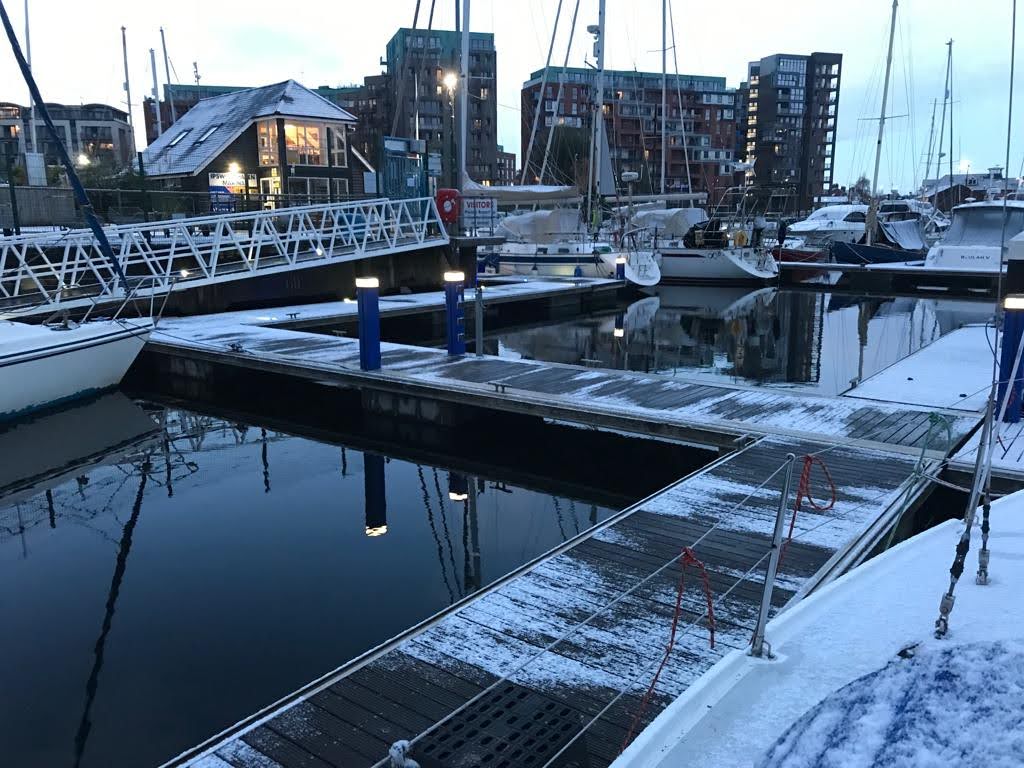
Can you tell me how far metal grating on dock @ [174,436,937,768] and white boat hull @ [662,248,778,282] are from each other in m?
26.9

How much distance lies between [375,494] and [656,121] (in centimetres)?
8695

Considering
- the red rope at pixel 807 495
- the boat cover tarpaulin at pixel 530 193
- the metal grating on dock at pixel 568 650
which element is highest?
the boat cover tarpaulin at pixel 530 193

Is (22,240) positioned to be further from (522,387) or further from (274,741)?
(274,741)

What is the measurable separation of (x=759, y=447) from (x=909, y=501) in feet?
5.91

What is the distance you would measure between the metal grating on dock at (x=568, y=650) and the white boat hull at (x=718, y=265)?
88.3 feet

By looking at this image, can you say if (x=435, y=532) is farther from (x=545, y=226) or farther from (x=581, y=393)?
(x=545, y=226)

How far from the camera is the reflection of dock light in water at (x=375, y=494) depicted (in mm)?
8875

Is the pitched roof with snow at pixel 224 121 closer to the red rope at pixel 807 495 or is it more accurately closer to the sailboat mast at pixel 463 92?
the sailboat mast at pixel 463 92

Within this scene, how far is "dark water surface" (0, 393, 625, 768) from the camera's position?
5.41m

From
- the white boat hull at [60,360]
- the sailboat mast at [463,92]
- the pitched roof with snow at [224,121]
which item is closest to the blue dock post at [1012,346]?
the white boat hull at [60,360]

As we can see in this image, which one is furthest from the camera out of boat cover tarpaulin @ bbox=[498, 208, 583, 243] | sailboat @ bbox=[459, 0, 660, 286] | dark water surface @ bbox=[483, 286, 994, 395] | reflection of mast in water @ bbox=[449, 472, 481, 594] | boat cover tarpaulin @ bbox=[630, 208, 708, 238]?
boat cover tarpaulin @ bbox=[630, 208, 708, 238]

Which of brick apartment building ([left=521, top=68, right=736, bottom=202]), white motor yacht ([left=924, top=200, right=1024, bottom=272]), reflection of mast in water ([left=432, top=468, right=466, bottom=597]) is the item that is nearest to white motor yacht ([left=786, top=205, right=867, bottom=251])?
→ white motor yacht ([left=924, top=200, right=1024, bottom=272])

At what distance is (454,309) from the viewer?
12586 mm

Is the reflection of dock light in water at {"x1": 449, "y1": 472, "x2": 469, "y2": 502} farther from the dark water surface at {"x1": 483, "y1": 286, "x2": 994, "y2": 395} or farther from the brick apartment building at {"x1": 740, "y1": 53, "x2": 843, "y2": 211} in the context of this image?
the brick apartment building at {"x1": 740, "y1": 53, "x2": 843, "y2": 211}
